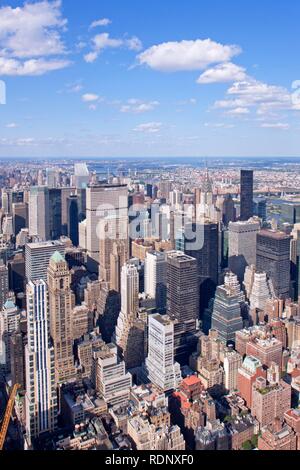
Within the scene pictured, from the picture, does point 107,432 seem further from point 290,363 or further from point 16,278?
point 16,278

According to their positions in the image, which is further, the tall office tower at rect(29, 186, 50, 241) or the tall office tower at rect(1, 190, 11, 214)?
the tall office tower at rect(29, 186, 50, 241)

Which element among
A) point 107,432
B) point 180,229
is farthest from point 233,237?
point 107,432

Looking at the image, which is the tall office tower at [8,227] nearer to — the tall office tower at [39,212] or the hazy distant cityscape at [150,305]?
the hazy distant cityscape at [150,305]

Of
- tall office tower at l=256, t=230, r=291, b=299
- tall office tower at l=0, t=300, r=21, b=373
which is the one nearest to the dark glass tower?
tall office tower at l=0, t=300, r=21, b=373

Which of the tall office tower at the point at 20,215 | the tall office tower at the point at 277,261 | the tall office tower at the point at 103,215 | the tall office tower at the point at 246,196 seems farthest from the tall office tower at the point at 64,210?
the tall office tower at the point at 277,261

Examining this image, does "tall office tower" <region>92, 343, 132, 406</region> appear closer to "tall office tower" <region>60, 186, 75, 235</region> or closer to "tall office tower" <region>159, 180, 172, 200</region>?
"tall office tower" <region>159, 180, 172, 200</region>

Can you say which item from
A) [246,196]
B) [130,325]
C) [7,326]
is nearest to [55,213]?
[246,196]

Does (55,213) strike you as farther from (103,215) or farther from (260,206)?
(260,206)
